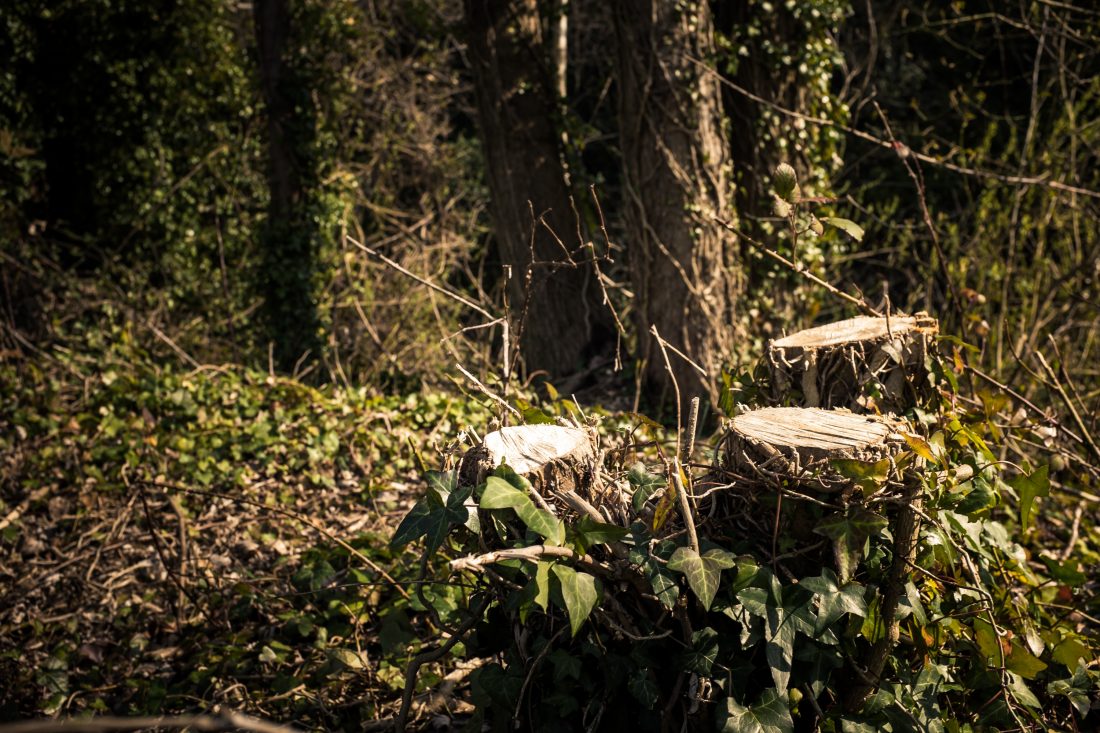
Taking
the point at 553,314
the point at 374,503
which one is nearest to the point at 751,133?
the point at 553,314

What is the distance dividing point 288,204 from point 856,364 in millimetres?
7947

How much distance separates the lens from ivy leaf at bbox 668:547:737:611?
2.02m

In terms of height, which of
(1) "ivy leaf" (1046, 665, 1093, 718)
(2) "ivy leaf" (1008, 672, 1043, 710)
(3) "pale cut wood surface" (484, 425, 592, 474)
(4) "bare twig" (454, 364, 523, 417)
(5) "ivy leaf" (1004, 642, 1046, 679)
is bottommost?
(1) "ivy leaf" (1046, 665, 1093, 718)

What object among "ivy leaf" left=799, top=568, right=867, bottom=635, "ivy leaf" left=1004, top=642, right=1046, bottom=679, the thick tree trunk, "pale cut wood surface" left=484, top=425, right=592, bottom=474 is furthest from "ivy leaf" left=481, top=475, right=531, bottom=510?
the thick tree trunk

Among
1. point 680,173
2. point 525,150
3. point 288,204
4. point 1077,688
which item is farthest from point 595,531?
point 288,204

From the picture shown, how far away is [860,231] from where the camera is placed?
2783 millimetres

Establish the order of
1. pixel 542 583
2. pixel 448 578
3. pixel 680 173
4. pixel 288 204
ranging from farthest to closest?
pixel 288 204 → pixel 680 173 → pixel 448 578 → pixel 542 583

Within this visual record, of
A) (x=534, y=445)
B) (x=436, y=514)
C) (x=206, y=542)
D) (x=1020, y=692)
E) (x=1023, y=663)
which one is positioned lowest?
(x=206, y=542)

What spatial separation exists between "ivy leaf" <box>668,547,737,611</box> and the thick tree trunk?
538 centimetres

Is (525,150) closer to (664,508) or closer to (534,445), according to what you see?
(534,445)

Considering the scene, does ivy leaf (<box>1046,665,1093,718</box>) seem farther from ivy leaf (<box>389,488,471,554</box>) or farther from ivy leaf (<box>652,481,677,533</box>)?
ivy leaf (<box>389,488,471,554</box>)

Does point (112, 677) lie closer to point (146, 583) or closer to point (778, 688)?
point (146, 583)

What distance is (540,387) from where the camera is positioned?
7.73 m

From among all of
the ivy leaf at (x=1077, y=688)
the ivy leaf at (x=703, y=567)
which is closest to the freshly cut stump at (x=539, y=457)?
the ivy leaf at (x=703, y=567)
